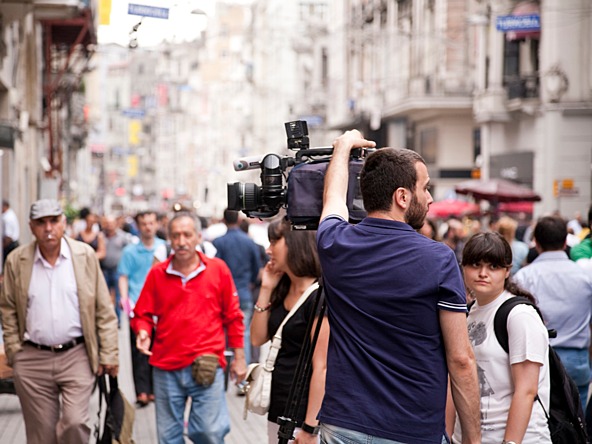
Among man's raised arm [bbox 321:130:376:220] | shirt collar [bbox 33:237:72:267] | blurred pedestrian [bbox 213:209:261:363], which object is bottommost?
blurred pedestrian [bbox 213:209:261:363]

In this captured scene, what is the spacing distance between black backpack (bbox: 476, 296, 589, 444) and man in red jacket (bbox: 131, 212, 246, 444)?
2.58 meters

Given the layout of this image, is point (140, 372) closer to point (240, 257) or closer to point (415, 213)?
point (240, 257)

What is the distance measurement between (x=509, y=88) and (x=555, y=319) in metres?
26.8

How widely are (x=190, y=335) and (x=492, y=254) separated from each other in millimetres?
2851

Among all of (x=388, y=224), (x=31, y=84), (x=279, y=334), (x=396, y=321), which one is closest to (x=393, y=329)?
(x=396, y=321)

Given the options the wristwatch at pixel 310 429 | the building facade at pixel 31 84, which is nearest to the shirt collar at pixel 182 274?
the wristwatch at pixel 310 429

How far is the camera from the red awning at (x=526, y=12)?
30703 mm

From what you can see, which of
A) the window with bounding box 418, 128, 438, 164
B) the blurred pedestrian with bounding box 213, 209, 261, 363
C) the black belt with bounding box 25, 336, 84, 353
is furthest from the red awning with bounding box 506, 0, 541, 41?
the black belt with bounding box 25, 336, 84, 353

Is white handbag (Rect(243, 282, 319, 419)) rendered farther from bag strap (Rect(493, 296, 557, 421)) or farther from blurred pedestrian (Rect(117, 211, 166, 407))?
blurred pedestrian (Rect(117, 211, 166, 407))

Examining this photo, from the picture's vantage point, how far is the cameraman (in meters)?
4.09

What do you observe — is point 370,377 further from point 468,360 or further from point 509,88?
point 509,88

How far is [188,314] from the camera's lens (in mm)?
7625

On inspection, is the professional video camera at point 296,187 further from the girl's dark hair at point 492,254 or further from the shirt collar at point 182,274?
the shirt collar at point 182,274

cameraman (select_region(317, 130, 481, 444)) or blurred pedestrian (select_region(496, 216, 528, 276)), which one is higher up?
cameraman (select_region(317, 130, 481, 444))
